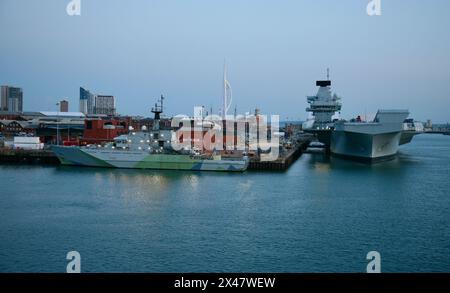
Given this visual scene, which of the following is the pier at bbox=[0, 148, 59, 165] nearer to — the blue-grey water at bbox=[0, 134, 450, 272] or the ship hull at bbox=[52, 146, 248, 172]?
the ship hull at bbox=[52, 146, 248, 172]

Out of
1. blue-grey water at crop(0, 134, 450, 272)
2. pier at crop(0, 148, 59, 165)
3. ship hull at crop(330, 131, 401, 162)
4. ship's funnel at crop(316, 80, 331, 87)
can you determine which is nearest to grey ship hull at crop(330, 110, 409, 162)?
ship hull at crop(330, 131, 401, 162)

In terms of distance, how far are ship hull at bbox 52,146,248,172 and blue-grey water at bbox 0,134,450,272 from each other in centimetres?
242

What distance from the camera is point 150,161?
2244 cm

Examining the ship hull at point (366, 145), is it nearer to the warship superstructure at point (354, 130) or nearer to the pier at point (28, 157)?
the warship superstructure at point (354, 130)

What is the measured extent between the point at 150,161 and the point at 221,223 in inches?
455

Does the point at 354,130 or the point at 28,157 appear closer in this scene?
the point at 354,130

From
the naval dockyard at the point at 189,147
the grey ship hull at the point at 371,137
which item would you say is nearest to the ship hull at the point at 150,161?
the naval dockyard at the point at 189,147

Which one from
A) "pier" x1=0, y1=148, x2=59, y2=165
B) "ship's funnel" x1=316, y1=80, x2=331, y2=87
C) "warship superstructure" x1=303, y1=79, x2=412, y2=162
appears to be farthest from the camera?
"ship's funnel" x1=316, y1=80, x2=331, y2=87

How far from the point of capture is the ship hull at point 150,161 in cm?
2228

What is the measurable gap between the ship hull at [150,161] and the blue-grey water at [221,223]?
2420 millimetres

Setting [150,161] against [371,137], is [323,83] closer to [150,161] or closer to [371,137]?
[371,137]

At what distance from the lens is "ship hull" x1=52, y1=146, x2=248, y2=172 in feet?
73.1

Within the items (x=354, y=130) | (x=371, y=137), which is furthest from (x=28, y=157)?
(x=371, y=137)
